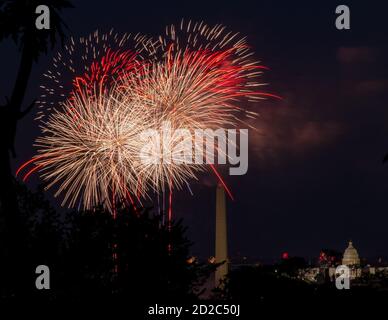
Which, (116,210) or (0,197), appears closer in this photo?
(0,197)

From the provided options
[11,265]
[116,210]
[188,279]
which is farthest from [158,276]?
[11,265]

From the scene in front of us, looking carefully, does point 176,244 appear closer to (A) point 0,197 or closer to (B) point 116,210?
(B) point 116,210

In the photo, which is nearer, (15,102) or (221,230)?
(15,102)

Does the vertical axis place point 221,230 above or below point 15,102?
below

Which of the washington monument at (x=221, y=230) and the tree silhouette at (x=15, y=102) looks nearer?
the tree silhouette at (x=15, y=102)

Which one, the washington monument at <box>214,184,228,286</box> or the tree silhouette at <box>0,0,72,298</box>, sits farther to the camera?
the washington monument at <box>214,184,228,286</box>
